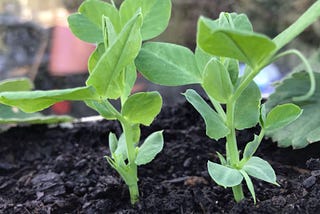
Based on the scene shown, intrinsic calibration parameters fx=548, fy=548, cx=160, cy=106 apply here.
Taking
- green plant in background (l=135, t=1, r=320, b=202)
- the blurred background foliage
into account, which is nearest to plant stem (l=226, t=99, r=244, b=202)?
green plant in background (l=135, t=1, r=320, b=202)

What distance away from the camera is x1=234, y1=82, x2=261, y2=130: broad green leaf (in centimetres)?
41

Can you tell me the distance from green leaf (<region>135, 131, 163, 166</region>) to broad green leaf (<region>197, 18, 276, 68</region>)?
120mm

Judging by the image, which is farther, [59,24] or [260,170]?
[59,24]

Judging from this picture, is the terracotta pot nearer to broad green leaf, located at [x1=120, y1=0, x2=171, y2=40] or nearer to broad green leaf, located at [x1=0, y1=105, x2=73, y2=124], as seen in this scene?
broad green leaf, located at [x1=0, y1=105, x2=73, y2=124]

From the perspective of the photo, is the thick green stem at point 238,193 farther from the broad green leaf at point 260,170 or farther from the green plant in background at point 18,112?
the green plant in background at point 18,112

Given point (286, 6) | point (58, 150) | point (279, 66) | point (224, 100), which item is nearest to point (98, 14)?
Result: point (224, 100)

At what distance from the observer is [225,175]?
37 cm

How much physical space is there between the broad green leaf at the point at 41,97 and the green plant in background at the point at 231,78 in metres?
0.06

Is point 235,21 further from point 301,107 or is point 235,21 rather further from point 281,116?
point 301,107

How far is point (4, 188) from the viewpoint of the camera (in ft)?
1.74

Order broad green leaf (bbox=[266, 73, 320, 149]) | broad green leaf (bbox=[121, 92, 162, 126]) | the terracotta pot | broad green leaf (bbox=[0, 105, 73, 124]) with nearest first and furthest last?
1. broad green leaf (bbox=[121, 92, 162, 126])
2. broad green leaf (bbox=[266, 73, 320, 149])
3. broad green leaf (bbox=[0, 105, 73, 124])
4. the terracotta pot

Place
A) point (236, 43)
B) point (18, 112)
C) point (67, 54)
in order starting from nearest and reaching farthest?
1. point (236, 43)
2. point (18, 112)
3. point (67, 54)

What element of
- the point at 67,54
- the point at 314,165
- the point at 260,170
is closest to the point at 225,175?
the point at 260,170

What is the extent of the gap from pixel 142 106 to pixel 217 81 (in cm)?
7
